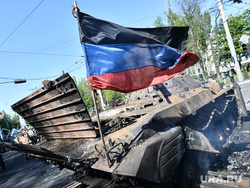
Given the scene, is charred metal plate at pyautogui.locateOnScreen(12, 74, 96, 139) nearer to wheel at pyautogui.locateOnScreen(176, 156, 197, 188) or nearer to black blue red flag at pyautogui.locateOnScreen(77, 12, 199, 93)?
black blue red flag at pyautogui.locateOnScreen(77, 12, 199, 93)

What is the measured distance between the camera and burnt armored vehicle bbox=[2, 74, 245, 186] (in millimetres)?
2742

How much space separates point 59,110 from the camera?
3.87 meters

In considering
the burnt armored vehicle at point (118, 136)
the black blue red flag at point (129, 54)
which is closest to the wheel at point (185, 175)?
the burnt armored vehicle at point (118, 136)

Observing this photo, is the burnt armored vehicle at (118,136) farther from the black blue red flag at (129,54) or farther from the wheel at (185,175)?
the black blue red flag at (129,54)

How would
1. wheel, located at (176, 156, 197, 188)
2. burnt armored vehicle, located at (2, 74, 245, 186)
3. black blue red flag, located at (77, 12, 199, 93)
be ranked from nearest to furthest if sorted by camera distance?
burnt armored vehicle, located at (2, 74, 245, 186) < black blue red flag, located at (77, 12, 199, 93) < wheel, located at (176, 156, 197, 188)

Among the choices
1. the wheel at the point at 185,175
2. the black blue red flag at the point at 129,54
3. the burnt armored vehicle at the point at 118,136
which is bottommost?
the wheel at the point at 185,175

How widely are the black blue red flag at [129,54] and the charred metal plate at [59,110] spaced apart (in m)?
0.54

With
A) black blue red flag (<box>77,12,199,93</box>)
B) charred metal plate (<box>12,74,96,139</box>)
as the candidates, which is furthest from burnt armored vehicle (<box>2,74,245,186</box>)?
black blue red flag (<box>77,12,199,93</box>)

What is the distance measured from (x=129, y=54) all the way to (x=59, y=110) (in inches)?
74.0

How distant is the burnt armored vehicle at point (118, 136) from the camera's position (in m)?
2.74

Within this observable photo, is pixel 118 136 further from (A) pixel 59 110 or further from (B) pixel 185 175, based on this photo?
(B) pixel 185 175

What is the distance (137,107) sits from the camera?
5184 millimetres

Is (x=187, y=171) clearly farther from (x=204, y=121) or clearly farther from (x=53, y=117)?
(x=53, y=117)

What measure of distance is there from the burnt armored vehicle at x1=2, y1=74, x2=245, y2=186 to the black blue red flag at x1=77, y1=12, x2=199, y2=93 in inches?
24.0
